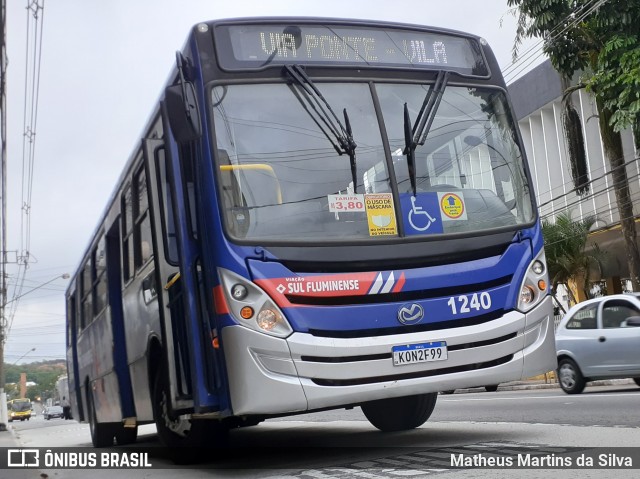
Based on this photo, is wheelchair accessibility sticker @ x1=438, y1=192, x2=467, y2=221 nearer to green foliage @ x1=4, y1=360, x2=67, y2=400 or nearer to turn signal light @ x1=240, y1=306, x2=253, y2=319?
turn signal light @ x1=240, y1=306, x2=253, y2=319

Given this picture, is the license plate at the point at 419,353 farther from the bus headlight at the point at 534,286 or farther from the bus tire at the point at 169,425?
the bus tire at the point at 169,425

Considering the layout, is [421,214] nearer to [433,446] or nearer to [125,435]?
[433,446]

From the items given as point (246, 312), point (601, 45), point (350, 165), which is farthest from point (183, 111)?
point (601, 45)

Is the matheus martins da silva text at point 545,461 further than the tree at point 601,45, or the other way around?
the tree at point 601,45

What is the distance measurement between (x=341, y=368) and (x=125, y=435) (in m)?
8.67

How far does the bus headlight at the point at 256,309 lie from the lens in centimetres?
Result: 724

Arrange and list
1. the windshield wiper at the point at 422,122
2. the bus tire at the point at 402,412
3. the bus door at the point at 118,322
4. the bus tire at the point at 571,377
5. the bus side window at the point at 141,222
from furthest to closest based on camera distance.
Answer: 1. the bus tire at the point at 571,377
2. the bus door at the point at 118,322
3. the bus tire at the point at 402,412
4. the bus side window at the point at 141,222
5. the windshield wiper at the point at 422,122

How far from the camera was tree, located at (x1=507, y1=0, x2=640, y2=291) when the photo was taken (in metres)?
21.4

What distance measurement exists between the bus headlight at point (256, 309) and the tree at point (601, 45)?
15305 millimetres

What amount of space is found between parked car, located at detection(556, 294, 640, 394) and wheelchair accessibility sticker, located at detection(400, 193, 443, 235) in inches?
333

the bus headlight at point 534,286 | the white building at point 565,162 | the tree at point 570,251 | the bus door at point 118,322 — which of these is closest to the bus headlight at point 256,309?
the bus headlight at point 534,286

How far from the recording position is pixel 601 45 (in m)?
24.1

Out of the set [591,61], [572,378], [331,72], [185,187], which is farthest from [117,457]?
[591,61]

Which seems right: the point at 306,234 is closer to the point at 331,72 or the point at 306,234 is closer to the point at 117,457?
the point at 331,72
